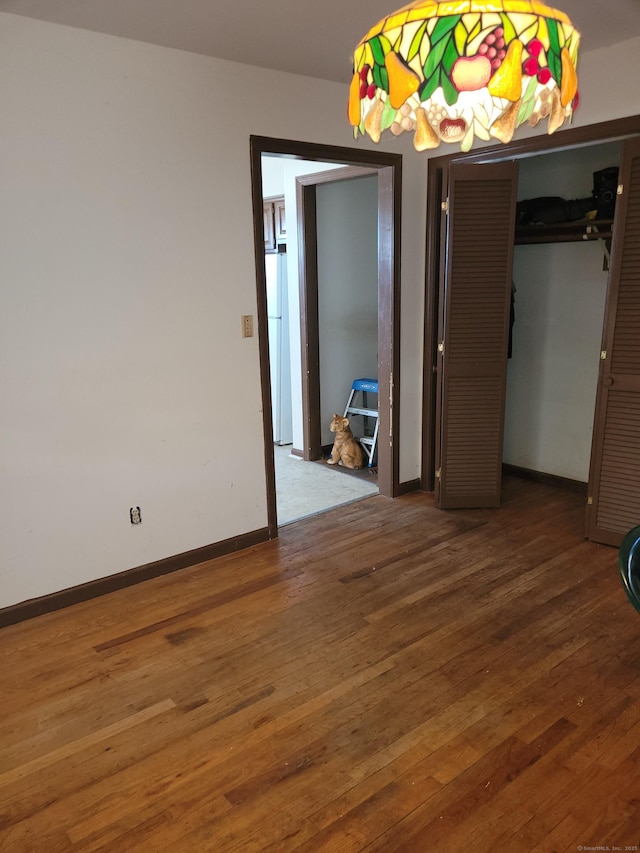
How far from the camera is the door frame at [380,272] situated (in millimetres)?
3143

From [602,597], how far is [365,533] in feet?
4.20

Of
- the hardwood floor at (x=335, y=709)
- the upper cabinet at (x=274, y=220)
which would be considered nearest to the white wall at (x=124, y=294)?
the hardwood floor at (x=335, y=709)

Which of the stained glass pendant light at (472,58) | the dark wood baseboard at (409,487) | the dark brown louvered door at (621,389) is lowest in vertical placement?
the dark wood baseboard at (409,487)

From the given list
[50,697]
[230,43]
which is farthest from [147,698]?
[230,43]

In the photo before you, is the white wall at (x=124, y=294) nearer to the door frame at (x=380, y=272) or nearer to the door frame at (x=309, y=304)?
the door frame at (x=380, y=272)

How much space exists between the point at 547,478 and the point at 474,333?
1.32 m

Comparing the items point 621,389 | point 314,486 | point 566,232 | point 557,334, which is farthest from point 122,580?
point 566,232

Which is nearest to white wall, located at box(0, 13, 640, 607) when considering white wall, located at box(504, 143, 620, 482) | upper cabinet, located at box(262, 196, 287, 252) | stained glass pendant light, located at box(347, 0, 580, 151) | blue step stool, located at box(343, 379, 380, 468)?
white wall, located at box(504, 143, 620, 482)

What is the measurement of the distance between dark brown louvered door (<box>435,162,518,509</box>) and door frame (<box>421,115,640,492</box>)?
175mm

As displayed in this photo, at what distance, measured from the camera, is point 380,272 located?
3.83m

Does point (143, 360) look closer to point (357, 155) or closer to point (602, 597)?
point (357, 155)

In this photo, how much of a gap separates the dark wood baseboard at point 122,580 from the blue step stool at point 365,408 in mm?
1549

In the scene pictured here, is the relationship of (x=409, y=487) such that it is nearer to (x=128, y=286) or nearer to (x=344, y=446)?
(x=344, y=446)

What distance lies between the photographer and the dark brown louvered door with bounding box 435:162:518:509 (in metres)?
3.39
